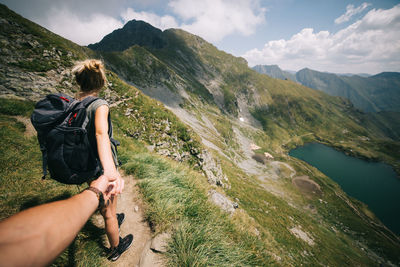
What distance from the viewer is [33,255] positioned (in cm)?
104

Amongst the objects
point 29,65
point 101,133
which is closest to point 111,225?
point 101,133

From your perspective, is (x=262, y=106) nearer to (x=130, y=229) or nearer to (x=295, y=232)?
(x=295, y=232)

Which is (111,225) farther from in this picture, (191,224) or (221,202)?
(221,202)

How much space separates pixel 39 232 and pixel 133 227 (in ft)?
11.7

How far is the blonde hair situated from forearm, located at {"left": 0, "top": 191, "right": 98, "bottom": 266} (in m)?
2.42

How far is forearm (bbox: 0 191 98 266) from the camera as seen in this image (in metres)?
0.92

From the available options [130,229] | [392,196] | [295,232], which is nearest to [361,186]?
[392,196]

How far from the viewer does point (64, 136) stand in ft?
8.37

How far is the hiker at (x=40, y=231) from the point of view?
0.92 metres

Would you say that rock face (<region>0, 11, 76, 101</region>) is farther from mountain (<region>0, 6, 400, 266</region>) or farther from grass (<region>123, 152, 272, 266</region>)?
grass (<region>123, 152, 272, 266</region>)

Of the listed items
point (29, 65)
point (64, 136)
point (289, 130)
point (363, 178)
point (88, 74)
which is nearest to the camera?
point (64, 136)

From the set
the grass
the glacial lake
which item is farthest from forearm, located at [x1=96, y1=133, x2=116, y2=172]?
the glacial lake

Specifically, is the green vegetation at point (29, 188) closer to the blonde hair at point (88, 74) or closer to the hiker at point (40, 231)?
the hiker at point (40, 231)

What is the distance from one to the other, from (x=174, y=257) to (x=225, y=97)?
538 feet
